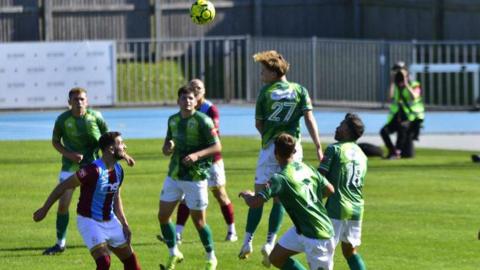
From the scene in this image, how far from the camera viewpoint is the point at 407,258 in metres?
15.9

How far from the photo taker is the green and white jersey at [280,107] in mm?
15578

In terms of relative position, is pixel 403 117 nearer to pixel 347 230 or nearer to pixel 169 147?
pixel 169 147

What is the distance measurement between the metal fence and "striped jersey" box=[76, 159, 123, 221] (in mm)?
25116

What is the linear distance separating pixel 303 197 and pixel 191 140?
3345 millimetres

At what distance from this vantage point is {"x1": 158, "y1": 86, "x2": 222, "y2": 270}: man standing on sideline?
15.0m

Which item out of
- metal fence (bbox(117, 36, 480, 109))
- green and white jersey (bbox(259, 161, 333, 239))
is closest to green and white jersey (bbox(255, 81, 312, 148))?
green and white jersey (bbox(259, 161, 333, 239))

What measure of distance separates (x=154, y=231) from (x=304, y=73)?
22.2m

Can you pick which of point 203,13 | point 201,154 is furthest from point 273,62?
point 203,13

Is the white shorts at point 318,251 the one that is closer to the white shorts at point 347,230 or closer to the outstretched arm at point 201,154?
the white shorts at point 347,230

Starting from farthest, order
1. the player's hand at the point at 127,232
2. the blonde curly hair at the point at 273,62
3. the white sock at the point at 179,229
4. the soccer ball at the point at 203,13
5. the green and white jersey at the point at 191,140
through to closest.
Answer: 1. the soccer ball at the point at 203,13
2. the white sock at the point at 179,229
3. the blonde curly hair at the point at 273,62
4. the green and white jersey at the point at 191,140
5. the player's hand at the point at 127,232

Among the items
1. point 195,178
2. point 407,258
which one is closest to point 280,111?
point 195,178

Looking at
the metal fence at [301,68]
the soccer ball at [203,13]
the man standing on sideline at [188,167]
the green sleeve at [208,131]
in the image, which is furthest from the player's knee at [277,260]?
the metal fence at [301,68]

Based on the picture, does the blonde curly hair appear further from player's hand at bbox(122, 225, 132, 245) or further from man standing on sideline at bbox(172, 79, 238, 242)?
player's hand at bbox(122, 225, 132, 245)

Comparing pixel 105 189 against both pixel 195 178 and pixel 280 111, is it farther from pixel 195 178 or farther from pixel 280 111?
pixel 280 111
